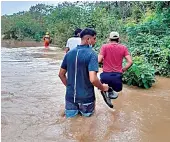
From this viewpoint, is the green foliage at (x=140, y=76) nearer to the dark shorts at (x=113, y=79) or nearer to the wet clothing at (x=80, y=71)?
the dark shorts at (x=113, y=79)

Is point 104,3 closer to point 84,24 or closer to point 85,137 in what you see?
point 84,24

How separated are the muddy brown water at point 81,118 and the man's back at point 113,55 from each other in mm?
787

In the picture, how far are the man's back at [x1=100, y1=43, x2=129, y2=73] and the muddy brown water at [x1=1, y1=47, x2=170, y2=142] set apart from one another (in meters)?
0.79

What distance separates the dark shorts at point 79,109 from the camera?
5.17 meters

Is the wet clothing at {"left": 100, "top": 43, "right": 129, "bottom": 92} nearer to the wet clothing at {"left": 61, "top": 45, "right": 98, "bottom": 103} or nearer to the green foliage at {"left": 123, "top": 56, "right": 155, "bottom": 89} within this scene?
the wet clothing at {"left": 61, "top": 45, "right": 98, "bottom": 103}

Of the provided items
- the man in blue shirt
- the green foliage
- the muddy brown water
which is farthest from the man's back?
the green foliage

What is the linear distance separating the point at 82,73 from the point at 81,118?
78 cm

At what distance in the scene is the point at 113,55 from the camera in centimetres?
593

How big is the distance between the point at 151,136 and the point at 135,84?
13.6ft

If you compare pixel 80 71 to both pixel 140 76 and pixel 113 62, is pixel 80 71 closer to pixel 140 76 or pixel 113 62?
pixel 113 62

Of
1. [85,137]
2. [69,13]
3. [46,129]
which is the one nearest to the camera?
[85,137]

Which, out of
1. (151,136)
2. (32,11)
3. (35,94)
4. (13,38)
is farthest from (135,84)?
(32,11)

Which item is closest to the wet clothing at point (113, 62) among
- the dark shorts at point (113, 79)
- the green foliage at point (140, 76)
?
the dark shorts at point (113, 79)

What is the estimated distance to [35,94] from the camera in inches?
303
